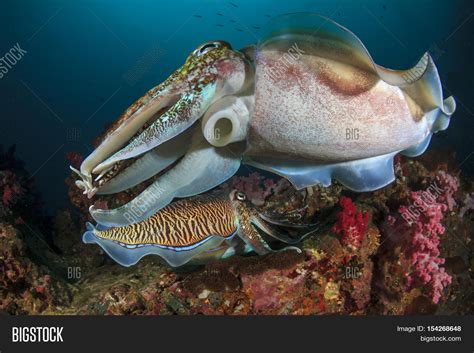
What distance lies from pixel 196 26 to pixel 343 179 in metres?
47.8

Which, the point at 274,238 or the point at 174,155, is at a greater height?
the point at 174,155

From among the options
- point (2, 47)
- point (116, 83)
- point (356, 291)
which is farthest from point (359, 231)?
point (116, 83)

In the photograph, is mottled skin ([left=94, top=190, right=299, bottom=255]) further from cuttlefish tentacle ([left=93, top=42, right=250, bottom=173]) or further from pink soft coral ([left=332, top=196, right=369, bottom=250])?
cuttlefish tentacle ([left=93, top=42, right=250, bottom=173])

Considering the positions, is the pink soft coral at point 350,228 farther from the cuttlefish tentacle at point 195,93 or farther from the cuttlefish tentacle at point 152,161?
the cuttlefish tentacle at point 195,93

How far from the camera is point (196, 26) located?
46.4 meters

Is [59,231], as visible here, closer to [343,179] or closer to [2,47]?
[343,179]

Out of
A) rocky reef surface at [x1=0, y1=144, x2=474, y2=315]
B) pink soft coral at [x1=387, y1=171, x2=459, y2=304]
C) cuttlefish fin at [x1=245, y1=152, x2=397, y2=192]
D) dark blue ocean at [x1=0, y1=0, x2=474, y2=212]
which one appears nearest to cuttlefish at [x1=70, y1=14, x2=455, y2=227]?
cuttlefish fin at [x1=245, y1=152, x2=397, y2=192]

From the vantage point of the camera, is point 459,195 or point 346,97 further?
point 459,195

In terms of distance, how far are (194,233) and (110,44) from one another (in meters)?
41.8

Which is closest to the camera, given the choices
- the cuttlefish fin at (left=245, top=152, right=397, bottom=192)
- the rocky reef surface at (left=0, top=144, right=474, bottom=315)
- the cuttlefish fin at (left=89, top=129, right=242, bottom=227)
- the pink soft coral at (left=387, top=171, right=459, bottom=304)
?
the cuttlefish fin at (left=89, top=129, right=242, bottom=227)

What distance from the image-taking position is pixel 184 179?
9.25ft

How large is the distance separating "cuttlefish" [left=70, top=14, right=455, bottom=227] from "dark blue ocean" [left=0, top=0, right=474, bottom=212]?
68.7 feet

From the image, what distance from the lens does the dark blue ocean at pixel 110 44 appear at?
27078 mm

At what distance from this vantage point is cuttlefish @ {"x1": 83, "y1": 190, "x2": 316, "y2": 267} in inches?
136
